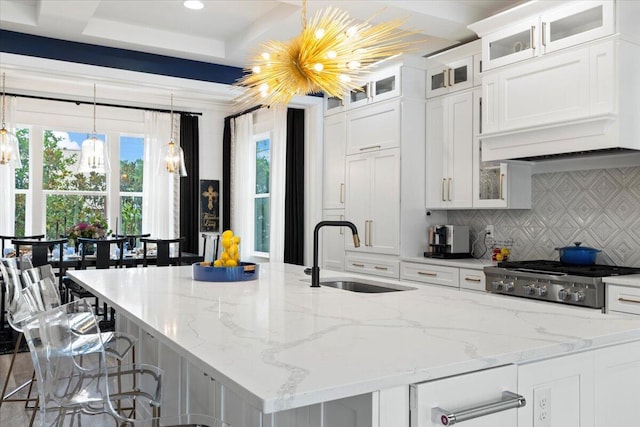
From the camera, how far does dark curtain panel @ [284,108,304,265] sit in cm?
649

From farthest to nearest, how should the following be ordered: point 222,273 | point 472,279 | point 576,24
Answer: point 472,279 < point 576,24 < point 222,273

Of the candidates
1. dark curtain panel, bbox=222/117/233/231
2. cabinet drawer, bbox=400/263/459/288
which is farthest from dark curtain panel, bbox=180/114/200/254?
cabinet drawer, bbox=400/263/459/288

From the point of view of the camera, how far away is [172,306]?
7.10 feet

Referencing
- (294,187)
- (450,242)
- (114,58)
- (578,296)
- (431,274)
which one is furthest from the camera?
(294,187)

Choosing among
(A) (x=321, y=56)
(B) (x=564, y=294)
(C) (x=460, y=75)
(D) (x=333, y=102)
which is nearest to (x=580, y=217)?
(B) (x=564, y=294)

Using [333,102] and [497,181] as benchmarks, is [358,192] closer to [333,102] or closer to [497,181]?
[333,102]

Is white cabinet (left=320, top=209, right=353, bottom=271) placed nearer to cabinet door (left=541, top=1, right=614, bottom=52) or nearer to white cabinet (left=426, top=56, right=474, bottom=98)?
white cabinet (left=426, top=56, right=474, bottom=98)

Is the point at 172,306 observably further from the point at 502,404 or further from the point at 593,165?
the point at 593,165

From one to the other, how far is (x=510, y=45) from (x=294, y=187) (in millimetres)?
3115

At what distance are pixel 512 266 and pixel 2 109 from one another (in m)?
5.80

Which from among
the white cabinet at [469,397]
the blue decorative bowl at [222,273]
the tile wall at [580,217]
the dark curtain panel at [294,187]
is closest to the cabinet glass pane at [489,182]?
the tile wall at [580,217]

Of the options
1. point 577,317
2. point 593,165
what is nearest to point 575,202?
point 593,165

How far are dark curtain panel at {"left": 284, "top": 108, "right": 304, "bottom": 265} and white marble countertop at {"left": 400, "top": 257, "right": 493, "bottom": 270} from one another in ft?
6.23

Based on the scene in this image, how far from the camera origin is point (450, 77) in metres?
4.82
